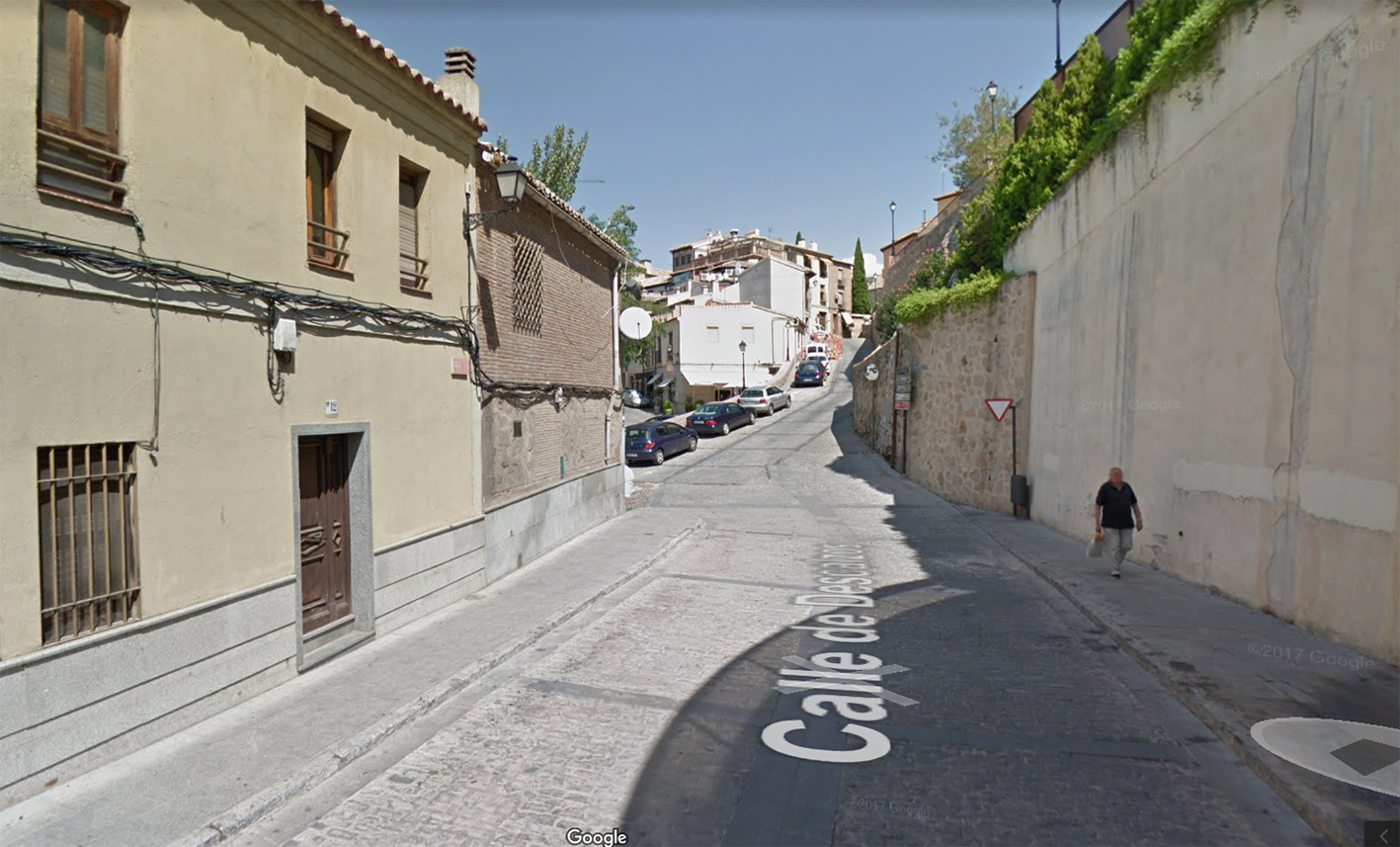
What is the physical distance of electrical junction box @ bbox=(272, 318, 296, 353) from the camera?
6.29 metres

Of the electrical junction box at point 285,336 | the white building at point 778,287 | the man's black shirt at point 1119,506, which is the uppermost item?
the white building at point 778,287

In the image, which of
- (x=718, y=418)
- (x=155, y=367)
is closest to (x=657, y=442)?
(x=718, y=418)

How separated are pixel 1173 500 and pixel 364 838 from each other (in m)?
9.74

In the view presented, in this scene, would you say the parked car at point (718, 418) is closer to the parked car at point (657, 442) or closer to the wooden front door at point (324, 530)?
the parked car at point (657, 442)

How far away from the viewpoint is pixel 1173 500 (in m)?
9.79

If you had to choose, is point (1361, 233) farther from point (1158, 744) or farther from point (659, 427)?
point (659, 427)

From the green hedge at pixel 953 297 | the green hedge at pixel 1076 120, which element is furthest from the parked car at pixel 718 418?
the green hedge at pixel 953 297

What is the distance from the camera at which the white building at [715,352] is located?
166ft

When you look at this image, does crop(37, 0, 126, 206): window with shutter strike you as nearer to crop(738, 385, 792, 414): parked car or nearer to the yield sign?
the yield sign

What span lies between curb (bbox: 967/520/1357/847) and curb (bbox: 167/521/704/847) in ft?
18.8

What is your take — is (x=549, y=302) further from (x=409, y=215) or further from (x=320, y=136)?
(x=320, y=136)

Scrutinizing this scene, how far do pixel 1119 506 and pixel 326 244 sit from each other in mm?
9781

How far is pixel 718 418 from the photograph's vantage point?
105 feet

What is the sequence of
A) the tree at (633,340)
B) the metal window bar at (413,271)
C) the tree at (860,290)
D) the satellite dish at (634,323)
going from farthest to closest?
the tree at (860,290) < the tree at (633,340) < the satellite dish at (634,323) < the metal window bar at (413,271)
